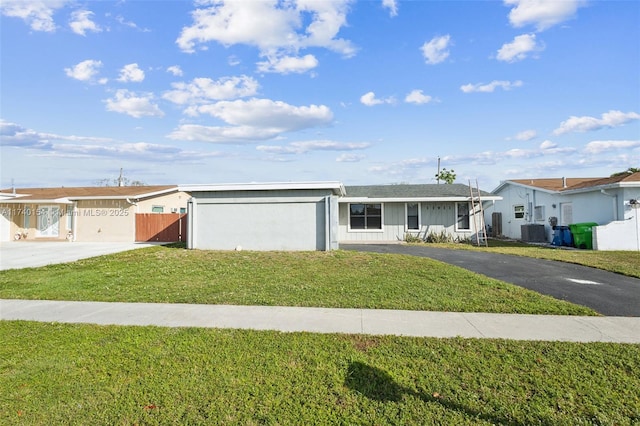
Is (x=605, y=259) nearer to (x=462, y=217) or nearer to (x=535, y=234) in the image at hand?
(x=535, y=234)

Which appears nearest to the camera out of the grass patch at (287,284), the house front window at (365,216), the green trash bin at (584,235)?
the grass patch at (287,284)

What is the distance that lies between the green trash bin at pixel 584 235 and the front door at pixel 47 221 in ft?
92.0

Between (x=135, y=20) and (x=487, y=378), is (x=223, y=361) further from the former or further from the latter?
(x=135, y=20)

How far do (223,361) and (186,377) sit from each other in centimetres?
47

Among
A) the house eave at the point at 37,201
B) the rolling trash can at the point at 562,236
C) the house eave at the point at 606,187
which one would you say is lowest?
the rolling trash can at the point at 562,236

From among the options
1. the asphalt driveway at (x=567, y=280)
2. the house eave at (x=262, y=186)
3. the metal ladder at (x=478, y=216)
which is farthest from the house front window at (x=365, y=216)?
the asphalt driveway at (x=567, y=280)

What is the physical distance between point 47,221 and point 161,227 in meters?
7.97

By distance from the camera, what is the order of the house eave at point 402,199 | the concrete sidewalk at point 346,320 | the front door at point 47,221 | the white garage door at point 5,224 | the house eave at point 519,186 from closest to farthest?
the concrete sidewalk at point 346,320, the house eave at point 402,199, the house eave at point 519,186, the white garage door at point 5,224, the front door at point 47,221

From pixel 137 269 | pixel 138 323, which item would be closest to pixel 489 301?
pixel 138 323

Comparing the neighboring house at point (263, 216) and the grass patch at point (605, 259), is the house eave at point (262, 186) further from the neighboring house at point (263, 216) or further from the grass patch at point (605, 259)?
the grass patch at point (605, 259)

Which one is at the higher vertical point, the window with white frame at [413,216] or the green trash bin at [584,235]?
the window with white frame at [413,216]

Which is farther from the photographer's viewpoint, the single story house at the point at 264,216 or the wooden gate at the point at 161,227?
the wooden gate at the point at 161,227

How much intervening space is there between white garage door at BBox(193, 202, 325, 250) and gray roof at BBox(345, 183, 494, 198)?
644 centimetres

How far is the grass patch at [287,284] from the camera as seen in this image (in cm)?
660
